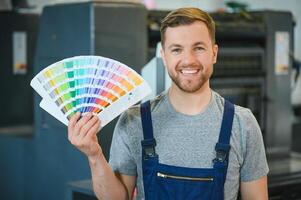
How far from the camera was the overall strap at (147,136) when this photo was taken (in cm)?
154

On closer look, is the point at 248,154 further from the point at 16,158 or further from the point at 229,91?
the point at 16,158

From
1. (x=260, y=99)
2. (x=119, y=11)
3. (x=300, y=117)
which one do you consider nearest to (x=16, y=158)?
(x=119, y=11)

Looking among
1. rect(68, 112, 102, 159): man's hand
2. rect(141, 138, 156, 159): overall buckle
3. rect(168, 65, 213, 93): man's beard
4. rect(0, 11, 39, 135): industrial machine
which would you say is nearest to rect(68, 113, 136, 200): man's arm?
rect(68, 112, 102, 159): man's hand

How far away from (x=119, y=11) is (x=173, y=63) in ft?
3.42

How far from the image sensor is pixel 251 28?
304cm

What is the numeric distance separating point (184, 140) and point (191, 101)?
117mm

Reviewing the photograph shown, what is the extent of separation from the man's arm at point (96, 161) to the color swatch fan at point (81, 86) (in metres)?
0.05

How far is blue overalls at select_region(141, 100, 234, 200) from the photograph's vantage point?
1.50m

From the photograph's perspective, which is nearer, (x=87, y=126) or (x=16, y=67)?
(x=87, y=126)

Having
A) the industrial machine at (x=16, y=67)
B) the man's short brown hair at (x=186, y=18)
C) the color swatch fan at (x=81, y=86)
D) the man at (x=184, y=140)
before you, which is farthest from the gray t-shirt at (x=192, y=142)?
the industrial machine at (x=16, y=67)

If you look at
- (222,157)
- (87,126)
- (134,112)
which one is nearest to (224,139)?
(222,157)

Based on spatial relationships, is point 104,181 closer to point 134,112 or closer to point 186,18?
point 134,112

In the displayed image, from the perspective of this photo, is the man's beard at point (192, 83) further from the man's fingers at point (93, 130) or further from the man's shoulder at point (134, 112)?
the man's fingers at point (93, 130)

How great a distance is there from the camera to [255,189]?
1.57m
